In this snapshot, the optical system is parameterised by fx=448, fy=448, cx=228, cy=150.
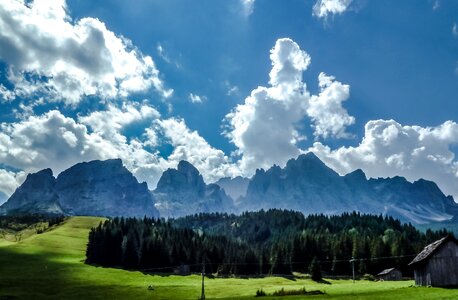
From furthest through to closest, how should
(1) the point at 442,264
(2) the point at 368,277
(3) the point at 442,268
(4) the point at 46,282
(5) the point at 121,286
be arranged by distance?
1. (2) the point at 368,277
2. (4) the point at 46,282
3. (5) the point at 121,286
4. (1) the point at 442,264
5. (3) the point at 442,268

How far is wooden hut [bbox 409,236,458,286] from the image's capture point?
72625 mm

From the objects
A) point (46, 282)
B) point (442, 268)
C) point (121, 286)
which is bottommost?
point (121, 286)

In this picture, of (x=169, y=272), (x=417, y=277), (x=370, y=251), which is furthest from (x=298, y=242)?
(x=417, y=277)

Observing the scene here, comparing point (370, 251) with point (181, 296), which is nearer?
point (181, 296)

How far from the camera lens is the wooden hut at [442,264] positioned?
7262 cm

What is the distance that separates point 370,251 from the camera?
547ft

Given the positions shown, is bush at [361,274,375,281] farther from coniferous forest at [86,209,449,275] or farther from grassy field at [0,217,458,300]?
grassy field at [0,217,458,300]

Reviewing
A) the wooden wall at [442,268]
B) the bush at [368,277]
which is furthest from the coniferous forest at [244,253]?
the wooden wall at [442,268]

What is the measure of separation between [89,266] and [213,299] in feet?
299

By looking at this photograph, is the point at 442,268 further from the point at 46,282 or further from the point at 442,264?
the point at 46,282

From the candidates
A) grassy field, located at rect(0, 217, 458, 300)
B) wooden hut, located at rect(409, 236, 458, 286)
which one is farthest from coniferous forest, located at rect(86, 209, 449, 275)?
wooden hut, located at rect(409, 236, 458, 286)

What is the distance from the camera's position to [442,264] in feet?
240

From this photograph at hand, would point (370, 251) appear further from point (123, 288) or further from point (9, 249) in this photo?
point (9, 249)

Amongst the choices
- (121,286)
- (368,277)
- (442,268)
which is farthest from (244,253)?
(442,268)
